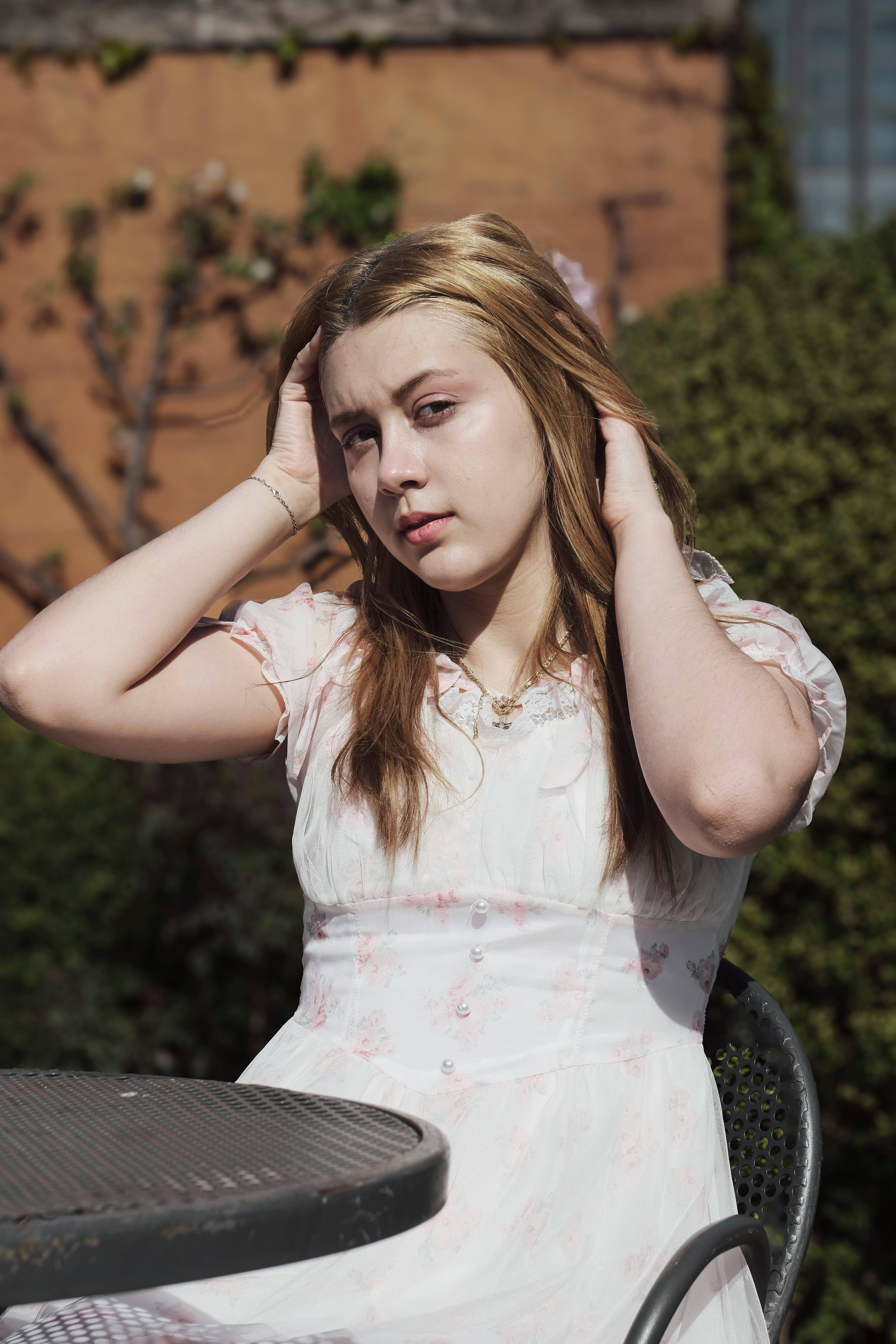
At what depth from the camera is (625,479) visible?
1771mm

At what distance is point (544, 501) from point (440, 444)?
23 centimetres

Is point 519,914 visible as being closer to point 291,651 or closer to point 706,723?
point 706,723

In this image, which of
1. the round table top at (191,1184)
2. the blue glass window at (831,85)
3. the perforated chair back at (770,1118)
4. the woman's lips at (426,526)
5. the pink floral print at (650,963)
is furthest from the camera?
the blue glass window at (831,85)

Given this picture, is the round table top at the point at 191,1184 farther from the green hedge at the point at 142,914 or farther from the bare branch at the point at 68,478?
the bare branch at the point at 68,478

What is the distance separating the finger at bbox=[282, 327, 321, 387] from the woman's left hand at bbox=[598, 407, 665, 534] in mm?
452

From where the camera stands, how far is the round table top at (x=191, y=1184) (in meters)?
0.81

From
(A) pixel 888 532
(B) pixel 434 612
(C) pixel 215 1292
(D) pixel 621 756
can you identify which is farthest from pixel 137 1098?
(A) pixel 888 532

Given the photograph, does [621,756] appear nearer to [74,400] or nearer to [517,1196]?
[517,1196]

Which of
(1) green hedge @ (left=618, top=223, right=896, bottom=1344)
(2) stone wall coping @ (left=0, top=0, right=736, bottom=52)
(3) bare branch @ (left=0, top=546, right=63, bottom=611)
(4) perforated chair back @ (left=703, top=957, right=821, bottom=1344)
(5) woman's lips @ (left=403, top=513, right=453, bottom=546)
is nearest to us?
(4) perforated chair back @ (left=703, top=957, right=821, bottom=1344)

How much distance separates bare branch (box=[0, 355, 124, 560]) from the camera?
17.2 feet

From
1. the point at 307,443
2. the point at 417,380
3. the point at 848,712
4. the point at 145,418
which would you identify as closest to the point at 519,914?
the point at 417,380

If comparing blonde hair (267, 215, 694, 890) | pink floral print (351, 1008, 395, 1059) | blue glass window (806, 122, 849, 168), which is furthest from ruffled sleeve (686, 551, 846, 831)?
blue glass window (806, 122, 849, 168)

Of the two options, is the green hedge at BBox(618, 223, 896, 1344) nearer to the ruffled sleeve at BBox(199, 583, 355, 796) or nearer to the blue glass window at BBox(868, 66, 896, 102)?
the ruffled sleeve at BBox(199, 583, 355, 796)

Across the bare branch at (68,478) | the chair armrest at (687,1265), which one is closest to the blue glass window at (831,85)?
the bare branch at (68,478)
